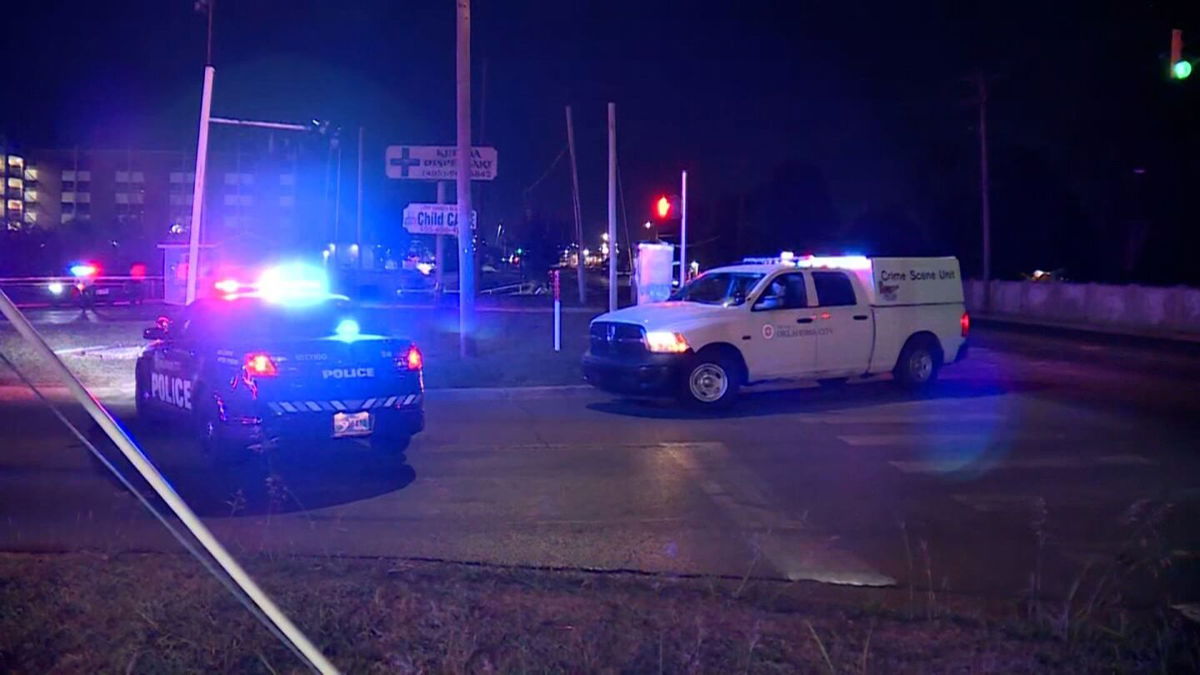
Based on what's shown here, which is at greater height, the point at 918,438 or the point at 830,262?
the point at 830,262

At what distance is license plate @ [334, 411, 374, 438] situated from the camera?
10148 millimetres

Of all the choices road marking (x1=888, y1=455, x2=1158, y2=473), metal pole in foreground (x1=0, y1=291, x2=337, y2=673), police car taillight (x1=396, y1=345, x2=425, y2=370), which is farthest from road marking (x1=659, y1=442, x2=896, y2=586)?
metal pole in foreground (x1=0, y1=291, x2=337, y2=673)

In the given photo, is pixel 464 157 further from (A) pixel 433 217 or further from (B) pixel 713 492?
(B) pixel 713 492

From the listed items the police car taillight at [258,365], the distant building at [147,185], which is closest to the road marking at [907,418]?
the police car taillight at [258,365]

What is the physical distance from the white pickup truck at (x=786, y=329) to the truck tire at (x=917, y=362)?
0.05ft

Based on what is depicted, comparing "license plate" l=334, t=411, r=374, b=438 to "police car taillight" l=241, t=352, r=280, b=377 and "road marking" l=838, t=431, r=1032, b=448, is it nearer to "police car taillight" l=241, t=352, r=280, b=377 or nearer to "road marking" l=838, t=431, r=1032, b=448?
"police car taillight" l=241, t=352, r=280, b=377

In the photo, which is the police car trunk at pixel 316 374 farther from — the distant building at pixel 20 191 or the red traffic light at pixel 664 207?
the distant building at pixel 20 191

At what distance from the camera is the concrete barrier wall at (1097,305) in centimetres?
3472

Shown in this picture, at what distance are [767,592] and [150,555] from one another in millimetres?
3694

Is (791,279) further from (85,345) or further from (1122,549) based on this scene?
(85,345)

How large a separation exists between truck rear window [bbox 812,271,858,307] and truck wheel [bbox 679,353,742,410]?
1773 millimetres

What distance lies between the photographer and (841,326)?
15.6m

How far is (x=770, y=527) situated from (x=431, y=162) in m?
14.4

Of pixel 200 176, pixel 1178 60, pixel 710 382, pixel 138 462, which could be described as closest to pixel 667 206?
pixel 200 176
